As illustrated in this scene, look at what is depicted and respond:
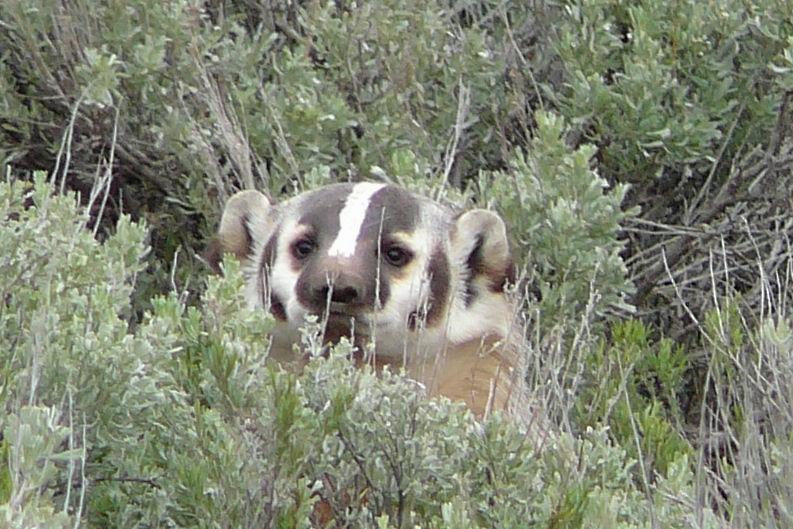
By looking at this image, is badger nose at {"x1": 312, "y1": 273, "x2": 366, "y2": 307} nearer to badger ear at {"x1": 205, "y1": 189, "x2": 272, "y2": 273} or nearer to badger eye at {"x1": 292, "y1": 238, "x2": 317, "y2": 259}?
badger eye at {"x1": 292, "y1": 238, "x2": 317, "y2": 259}

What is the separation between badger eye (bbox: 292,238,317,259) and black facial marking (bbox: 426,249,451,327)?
11.6 inches

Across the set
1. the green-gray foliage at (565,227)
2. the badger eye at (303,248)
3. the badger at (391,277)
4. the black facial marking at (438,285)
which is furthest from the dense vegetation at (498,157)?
the badger eye at (303,248)

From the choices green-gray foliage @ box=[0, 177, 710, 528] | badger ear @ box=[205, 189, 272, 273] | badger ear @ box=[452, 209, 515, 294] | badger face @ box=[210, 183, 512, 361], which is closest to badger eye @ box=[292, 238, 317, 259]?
badger face @ box=[210, 183, 512, 361]

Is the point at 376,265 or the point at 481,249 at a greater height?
the point at 376,265

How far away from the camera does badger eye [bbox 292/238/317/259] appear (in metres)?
4.60

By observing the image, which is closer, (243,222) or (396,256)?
(396,256)

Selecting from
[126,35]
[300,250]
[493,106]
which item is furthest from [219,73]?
[300,250]

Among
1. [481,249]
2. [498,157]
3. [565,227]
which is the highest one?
[481,249]

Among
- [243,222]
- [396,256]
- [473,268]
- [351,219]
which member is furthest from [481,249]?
[243,222]

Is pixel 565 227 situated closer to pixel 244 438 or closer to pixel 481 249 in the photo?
pixel 481 249

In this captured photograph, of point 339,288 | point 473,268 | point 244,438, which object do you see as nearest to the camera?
point 244,438

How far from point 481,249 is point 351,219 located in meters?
0.42

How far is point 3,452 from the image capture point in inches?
125

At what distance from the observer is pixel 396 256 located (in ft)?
15.1
